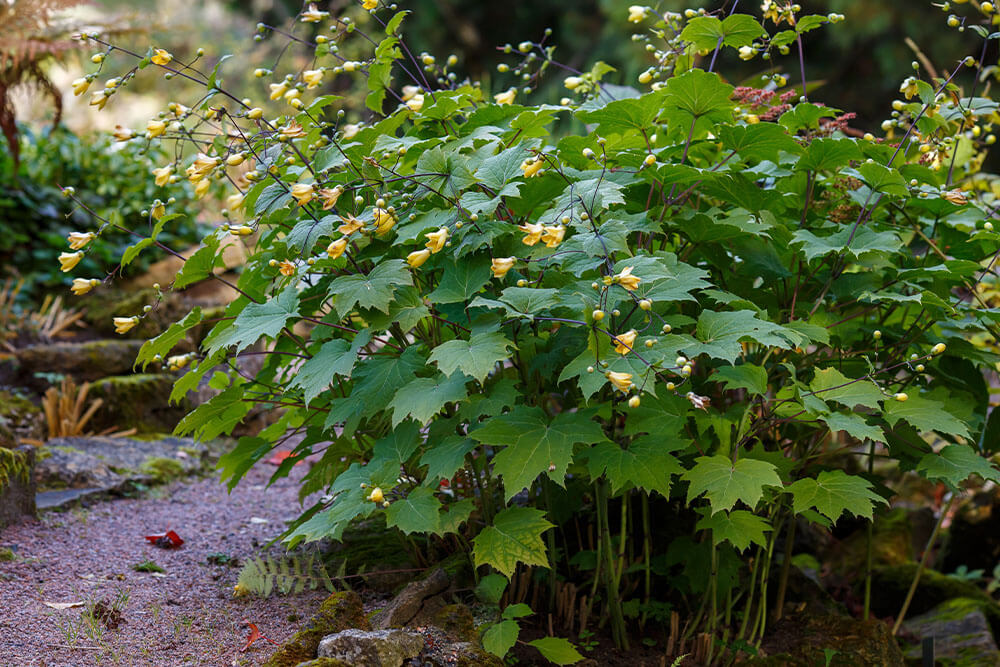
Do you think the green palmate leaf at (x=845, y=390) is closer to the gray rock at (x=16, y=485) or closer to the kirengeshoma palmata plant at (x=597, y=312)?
the kirengeshoma palmata plant at (x=597, y=312)

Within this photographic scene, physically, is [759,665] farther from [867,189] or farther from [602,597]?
[867,189]

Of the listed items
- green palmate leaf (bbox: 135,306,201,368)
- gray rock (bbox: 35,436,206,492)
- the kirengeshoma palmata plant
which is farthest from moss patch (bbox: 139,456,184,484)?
green palmate leaf (bbox: 135,306,201,368)

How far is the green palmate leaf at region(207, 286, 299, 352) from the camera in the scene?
201cm

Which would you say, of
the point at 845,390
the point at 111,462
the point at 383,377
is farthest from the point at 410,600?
the point at 111,462

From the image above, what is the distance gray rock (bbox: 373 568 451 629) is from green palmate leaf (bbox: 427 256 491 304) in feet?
2.70

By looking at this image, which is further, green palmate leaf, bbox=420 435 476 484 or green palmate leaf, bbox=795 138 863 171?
green palmate leaf, bbox=795 138 863 171

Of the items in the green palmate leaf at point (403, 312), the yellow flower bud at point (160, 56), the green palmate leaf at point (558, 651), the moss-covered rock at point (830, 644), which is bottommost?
the moss-covered rock at point (830, 644)

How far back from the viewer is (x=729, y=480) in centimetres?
196

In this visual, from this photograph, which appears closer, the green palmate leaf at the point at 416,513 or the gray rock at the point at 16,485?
the green palmate leaf at the point at 416,513

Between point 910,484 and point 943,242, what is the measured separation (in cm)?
227

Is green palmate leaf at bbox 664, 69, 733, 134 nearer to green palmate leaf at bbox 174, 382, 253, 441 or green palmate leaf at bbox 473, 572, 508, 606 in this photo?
green palmate leaf at bbox 473, 572, 508, 606

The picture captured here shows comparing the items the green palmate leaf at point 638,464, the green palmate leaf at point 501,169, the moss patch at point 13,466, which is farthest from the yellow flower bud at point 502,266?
the moss patch at point 13,466

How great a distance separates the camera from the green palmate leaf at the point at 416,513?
1.95 metres

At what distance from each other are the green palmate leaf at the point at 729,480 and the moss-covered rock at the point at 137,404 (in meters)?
3.24
